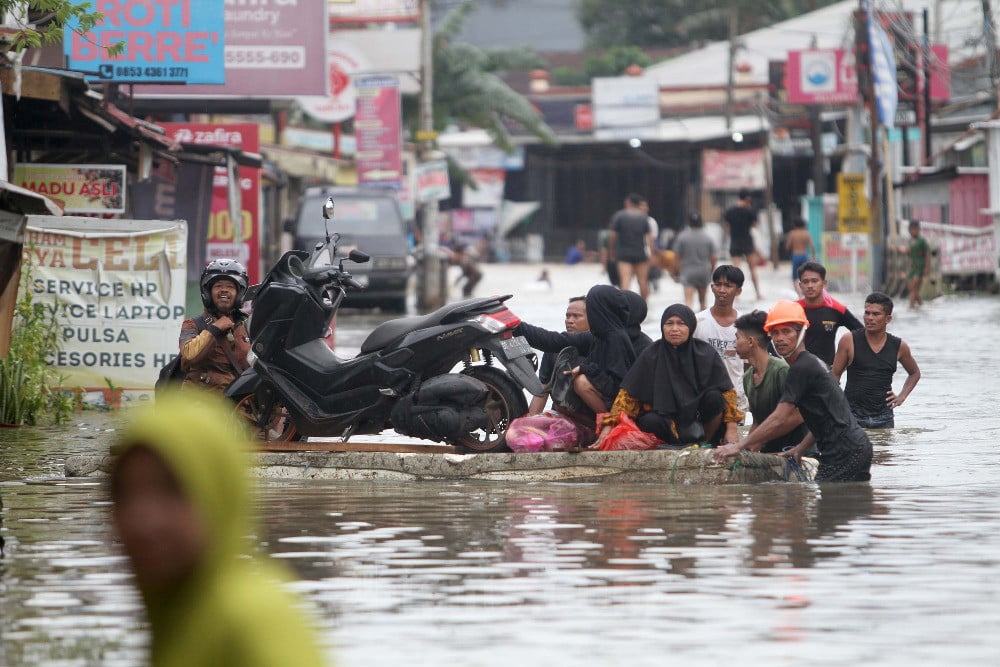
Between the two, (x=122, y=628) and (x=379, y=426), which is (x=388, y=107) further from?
(x=122, y=628)

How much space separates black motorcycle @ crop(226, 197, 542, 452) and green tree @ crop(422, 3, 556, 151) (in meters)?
37.2

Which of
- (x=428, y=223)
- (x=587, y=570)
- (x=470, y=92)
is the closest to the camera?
(x=587, y=570)

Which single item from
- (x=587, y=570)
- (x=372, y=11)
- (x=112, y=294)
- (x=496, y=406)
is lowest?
(x=587, y=570)

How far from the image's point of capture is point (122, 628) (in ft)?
20.6

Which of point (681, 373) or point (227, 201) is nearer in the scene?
point (681, 373)

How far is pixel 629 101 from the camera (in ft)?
200

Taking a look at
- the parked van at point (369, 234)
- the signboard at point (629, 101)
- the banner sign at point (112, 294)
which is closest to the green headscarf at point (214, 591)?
the banner sign at point (112, 294)

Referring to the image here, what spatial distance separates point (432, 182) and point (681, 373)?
22.4 m

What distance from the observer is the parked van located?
3033cm

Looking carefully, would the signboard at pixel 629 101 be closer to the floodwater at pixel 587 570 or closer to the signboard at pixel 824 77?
the signboard at pixel 824 77

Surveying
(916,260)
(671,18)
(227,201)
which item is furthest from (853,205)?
(671,18)

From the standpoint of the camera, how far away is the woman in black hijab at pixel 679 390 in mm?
10359

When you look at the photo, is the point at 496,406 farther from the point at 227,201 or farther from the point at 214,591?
the point at 227,201

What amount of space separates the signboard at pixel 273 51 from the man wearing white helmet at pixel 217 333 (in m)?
12.5
